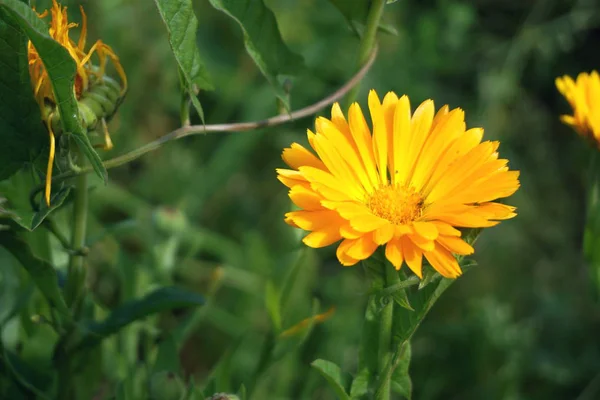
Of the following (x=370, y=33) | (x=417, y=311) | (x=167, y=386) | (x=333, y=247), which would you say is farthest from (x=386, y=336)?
(x=333, y=247)

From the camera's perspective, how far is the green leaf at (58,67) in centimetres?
92

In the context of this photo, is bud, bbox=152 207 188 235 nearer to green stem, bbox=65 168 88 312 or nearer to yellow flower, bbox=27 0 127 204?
green stem, bbox=65 168 88 312

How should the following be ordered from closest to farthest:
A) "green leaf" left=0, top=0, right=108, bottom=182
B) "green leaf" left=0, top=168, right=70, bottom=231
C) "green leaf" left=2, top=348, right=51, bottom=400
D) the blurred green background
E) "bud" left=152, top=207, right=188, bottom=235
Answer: "green leaf" left=0, top=0, right=108, bottom=182 < "green leaf" left=0, top=168, right=70, bottom=231 < "green leaf" left=2, top=348, right=51, bottom=400 < "bud" left=152, top=207, right=188, bottom=235 < the blurred green background

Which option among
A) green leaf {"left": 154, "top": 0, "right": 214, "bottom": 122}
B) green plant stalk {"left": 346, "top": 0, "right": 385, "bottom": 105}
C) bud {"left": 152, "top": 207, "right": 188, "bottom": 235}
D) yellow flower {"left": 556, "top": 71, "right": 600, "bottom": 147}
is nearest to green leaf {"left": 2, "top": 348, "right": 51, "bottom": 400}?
bud {"left": 152, "top": 207, "right": 188, "bottom": 235}

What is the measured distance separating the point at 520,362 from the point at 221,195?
0.96m

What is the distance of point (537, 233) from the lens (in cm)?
242

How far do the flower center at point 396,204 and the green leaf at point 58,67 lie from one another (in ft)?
1.31

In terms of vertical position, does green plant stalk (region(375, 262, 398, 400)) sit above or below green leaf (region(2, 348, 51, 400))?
above

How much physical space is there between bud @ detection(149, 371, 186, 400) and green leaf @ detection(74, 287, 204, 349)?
0.31 ft

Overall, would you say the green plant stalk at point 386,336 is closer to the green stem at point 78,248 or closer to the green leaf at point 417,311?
the green leaf at point 417,311

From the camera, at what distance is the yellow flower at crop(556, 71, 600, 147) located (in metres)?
1.28

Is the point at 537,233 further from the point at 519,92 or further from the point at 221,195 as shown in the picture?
the point at 221,195

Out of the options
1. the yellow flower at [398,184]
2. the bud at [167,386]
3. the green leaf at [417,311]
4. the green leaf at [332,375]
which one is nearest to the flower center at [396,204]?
the yellow flower at [398,184]

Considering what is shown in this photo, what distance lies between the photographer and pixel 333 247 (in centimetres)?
227
